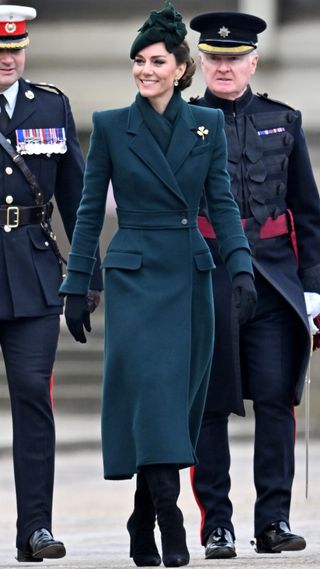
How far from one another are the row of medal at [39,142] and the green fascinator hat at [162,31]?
87 cm

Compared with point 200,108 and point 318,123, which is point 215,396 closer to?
point 200,108

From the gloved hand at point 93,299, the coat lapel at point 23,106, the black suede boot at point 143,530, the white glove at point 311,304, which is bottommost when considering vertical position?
the black suede boot at point 143,530

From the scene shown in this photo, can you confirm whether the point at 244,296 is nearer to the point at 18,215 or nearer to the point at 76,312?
the point at 76,312

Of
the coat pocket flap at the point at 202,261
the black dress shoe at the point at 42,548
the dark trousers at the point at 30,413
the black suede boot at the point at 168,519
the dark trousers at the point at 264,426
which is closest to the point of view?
the black suede boot at the point at 168,519

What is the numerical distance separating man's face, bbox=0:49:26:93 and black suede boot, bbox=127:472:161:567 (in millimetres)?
1535

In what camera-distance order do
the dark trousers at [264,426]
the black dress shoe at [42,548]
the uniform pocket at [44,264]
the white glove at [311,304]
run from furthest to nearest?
the white glove at [311,304] → the dark trousers at [264,426] → the uniform pocket at [44,264] → the black dress shoe at [42,548]

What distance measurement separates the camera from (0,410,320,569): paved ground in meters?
9.70

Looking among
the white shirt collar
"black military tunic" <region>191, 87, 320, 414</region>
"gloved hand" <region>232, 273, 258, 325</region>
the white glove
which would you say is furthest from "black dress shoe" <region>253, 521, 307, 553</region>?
the white shirt collar

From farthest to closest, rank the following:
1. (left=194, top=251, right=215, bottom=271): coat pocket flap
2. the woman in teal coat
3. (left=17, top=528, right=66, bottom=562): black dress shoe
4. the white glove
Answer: the white glove, (left=17, top=528, right=66, bottom=562): black dress shoe, (left=194, top=251, right=215, bottom=271): coat pocket flap, the woman in teal coat

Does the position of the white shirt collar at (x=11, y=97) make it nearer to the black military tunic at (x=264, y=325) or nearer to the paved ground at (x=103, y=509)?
the black military tunic at (x=264, y=325)

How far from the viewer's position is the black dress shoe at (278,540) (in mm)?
9758

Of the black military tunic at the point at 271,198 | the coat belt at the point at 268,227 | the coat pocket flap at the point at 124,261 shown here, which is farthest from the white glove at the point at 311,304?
the coat pocket flap at the point at 124,261

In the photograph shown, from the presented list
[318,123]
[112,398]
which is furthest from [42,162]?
[318,123]

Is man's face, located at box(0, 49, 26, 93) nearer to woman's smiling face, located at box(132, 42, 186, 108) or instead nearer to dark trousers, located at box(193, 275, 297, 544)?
woman's smiling face, located at box(132, 42, 186, 108)
